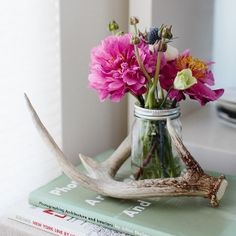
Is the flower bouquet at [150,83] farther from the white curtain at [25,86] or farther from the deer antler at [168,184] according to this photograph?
the white curtain at [25,86]

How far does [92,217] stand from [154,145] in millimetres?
168

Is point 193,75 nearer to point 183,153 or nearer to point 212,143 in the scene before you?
point 183,153

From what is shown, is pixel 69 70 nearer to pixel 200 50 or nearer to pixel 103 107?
pixel 103 107

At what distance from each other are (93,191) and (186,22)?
0.60 m

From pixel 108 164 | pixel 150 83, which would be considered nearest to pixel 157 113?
pixel 150 83

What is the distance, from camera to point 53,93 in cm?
106

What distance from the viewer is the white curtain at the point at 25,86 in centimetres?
97

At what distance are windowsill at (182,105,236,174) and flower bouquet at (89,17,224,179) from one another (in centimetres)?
17

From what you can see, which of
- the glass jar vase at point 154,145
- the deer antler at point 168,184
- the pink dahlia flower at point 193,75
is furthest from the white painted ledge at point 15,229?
the pink dahlia flower at point 193,75

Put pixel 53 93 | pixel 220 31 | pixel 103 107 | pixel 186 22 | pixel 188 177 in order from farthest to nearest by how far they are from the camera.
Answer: pixel 220 31, pixel 186 22, pixel 103 107, pixel 53 93, pixel 188 177

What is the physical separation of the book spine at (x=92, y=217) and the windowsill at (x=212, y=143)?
13.4 inches

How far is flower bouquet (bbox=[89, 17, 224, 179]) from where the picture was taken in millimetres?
837

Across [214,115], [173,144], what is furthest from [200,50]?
[173,144]

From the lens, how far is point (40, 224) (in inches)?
32.8
